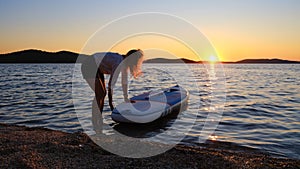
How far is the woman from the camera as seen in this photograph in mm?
5449

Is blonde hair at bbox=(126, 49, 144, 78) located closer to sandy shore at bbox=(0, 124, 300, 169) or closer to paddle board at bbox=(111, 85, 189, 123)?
sandy shore at bbox=(0, 124, 300, 169)

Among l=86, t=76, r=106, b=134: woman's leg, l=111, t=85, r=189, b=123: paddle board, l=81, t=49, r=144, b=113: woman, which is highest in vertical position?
l=81, t=49, r=144, b=113: woman

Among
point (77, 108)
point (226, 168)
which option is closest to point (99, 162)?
point (226, 168)

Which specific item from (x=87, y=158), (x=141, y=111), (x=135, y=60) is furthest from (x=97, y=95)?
(x=141, y=111)

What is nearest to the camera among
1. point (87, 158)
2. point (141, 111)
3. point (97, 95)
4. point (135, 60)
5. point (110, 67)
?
point (87, 158)

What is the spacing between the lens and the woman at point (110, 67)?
17.9 ft

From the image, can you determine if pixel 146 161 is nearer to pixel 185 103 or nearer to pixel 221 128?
pixel 221 128

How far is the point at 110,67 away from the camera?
558 cm

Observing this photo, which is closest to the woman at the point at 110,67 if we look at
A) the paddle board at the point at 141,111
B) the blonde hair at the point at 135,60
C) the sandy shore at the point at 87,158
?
the blonde hair at the point at 135,60

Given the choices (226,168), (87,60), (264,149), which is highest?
(87,60)

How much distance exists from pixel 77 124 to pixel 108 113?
2.00 m

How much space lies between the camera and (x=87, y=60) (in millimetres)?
5871

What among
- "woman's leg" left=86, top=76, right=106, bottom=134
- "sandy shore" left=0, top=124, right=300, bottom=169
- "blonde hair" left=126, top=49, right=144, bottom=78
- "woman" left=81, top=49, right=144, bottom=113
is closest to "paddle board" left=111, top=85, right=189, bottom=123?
"woman's leg" left=86, top=76, right=106, bottom=134

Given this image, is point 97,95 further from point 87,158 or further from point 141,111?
point 141,111
